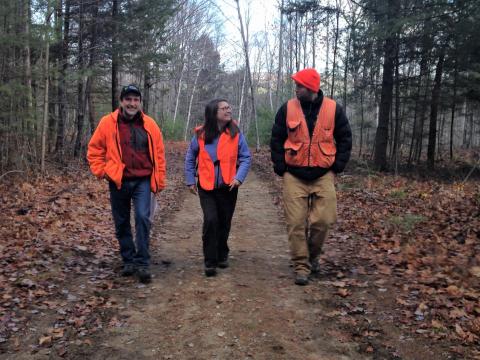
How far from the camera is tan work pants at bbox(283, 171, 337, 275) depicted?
549 cm

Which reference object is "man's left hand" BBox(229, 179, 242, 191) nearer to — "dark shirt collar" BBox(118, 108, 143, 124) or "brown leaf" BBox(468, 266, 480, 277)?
"dark shirt collar" BBox(118, 108, 143, 124)

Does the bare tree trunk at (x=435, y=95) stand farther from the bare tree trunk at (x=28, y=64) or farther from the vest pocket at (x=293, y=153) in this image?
the bare tree trunk at (x=28, y=64)

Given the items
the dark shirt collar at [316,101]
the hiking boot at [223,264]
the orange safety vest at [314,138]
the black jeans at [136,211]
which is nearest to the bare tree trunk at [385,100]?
the dark shirt collar at [316,101]

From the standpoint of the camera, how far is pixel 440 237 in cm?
698

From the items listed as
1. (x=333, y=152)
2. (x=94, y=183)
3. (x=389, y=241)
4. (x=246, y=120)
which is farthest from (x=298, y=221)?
(x=246, y=120)

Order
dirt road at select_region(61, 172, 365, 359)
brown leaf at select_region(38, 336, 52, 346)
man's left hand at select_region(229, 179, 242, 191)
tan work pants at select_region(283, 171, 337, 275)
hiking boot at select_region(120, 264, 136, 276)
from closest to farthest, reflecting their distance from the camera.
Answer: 1. dirt road at select_region(61, 172, 365, 359)
2. brown leaf at select_region(38, 336, 52, 346)
3. tan work pants at select_region(283, 171, 337, 275)
4. man's left hand at select_region(229, 179, 242, 191)
5. hiking boot at select_region(120, 264, 136, 276)

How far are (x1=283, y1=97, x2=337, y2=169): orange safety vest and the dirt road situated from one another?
1.49 meters

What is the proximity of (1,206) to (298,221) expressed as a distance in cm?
704

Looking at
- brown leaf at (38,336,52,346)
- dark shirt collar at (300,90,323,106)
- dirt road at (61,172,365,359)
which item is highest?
dark shirt collar at (300,90,323,106)

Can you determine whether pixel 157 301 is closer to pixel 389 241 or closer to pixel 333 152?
pixel 333 152

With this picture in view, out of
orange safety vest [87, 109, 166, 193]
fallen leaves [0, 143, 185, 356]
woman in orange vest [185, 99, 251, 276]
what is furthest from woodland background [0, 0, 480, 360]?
orange safety vest [87, 109, 166, 193]

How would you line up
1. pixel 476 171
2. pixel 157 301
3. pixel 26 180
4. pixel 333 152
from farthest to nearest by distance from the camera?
1. pixel 476 171
2. pixel 26 180
3. pixel 333 152
4. pixel 157 301

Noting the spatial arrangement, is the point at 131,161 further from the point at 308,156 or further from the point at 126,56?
the point at 126,56

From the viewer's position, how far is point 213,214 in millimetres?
5801
